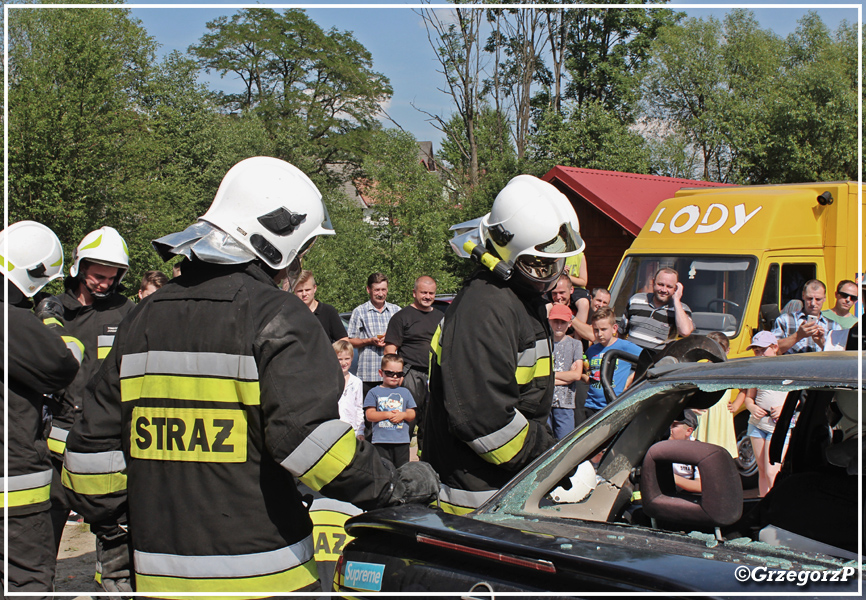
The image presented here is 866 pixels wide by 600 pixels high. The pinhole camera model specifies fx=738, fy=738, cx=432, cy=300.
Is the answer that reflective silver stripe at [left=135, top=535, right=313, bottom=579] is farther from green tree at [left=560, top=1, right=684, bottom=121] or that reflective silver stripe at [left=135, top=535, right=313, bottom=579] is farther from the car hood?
green tree at [left=560, top=1, right=684, bottom=121]

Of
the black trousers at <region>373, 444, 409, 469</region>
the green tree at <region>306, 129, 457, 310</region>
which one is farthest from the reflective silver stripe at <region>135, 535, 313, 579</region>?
the green tree at <region>306, 129, 457, 310</region>

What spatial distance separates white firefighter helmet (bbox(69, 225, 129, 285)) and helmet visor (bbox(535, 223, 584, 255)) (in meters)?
2.90

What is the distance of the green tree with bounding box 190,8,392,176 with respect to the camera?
35.7m

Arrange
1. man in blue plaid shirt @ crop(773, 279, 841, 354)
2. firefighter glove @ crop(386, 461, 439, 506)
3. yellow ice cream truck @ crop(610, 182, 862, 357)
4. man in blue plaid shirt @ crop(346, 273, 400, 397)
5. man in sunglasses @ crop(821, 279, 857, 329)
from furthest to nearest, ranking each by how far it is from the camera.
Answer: yellow ice cream truck @ crop(610, 182, 862, 357), man in blue plaid shirt @ crop(346, 273, 400, 397), man in sunglasses @ crop(821, 279, 857, 329), man in blue plaid shirt @ crop(773, 279, 841, 354), firefighter glove @ crop(386, 461, 439, 506)

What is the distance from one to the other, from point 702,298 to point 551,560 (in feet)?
22.7

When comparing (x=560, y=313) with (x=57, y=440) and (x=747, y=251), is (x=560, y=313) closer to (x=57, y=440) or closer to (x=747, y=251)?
(x=747, y=251)

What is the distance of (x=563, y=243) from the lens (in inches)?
128

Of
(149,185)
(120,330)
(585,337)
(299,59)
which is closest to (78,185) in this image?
(149,185)

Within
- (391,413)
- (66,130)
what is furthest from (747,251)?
(66,130)

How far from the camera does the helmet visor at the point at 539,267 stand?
3.11 meters

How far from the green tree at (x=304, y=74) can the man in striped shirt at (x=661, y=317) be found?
97.2 feet

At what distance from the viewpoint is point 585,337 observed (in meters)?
7.61

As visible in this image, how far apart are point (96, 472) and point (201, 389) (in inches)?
21.4

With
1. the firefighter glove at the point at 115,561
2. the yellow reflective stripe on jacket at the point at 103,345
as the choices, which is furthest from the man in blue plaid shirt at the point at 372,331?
the firefighter glove at the point at 115,561
